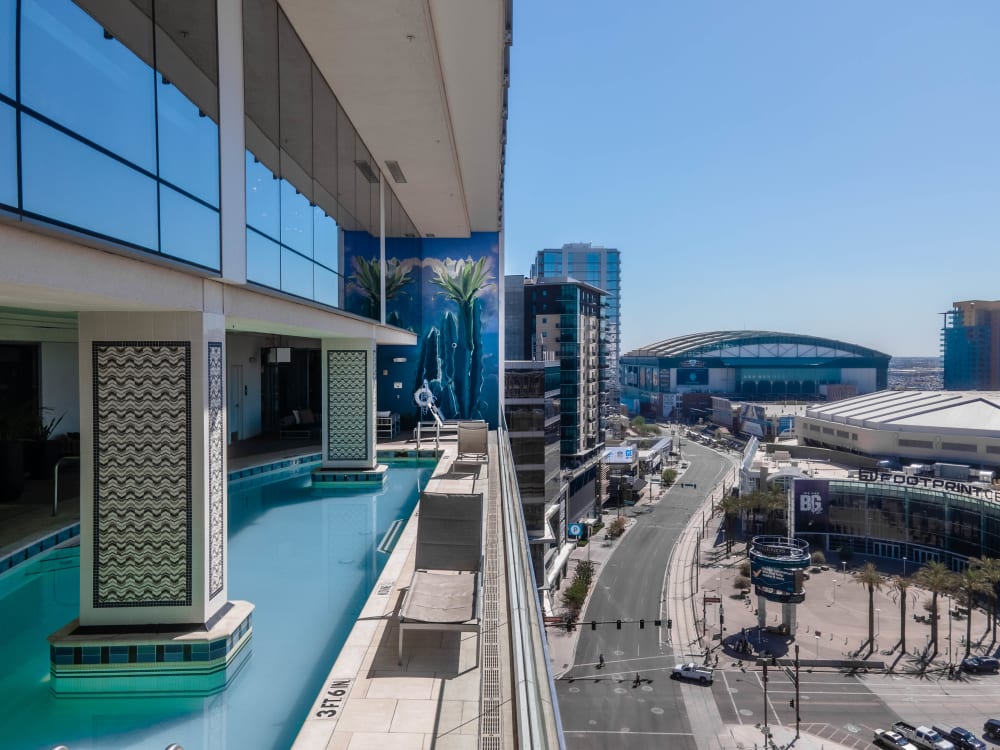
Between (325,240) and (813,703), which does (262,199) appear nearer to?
(325,240)

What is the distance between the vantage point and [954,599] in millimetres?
30266

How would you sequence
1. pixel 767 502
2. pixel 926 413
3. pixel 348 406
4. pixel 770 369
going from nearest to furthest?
pixel 348 406
pixel 767 502
pixel 926 413
pixel 770 369

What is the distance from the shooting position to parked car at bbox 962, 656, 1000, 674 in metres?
23.9

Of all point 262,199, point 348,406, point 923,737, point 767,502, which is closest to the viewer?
point 262,199

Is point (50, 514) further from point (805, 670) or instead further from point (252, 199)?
point (805, 670)

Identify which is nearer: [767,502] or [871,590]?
[871,590]

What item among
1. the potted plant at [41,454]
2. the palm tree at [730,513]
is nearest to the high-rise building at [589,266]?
the palm tree at [730,513]

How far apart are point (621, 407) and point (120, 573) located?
83814 mm

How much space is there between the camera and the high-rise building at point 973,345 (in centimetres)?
9256

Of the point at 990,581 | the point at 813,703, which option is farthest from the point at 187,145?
the point at 990,581

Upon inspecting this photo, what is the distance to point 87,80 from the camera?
3223 millimetres

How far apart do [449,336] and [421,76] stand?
9325 millimetres

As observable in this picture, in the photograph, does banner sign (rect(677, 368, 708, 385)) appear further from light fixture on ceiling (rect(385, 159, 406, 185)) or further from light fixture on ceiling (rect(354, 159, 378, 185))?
light fixture on ceiling (rect(354, 159, 378, 185))

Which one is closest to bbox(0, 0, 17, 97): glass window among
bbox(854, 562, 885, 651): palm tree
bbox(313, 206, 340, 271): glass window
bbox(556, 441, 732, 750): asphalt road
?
bbox(313, 206, 340, 271): glass window
